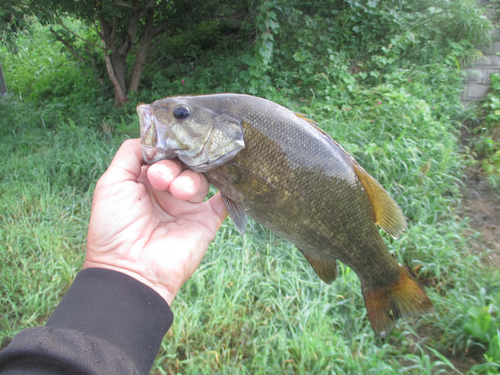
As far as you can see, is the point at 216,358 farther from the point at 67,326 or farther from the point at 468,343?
the point at 468,343

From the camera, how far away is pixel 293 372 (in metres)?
2.35

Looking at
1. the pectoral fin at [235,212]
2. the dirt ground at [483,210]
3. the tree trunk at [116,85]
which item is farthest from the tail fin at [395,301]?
the tree trunk at [116,85]

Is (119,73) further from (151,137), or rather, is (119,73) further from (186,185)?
(186,185)

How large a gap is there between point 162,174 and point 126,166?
0.34m

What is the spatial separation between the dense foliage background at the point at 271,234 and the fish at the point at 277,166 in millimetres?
1199

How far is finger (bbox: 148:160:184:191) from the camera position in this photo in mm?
1549

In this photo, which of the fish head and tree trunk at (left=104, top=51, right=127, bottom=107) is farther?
tree trunk at (left=104, top=51, right=127, bottom=107)

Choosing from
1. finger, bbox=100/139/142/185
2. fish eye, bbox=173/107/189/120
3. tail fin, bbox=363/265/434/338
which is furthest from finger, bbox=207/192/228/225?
tail fin, bbox=363/265/434/338

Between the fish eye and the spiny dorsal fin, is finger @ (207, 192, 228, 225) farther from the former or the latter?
the spiny dorsal fin

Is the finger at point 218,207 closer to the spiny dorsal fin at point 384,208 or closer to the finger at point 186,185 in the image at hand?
the finger at point 186,185

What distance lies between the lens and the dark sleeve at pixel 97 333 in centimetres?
109

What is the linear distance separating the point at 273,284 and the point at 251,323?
1.33ft

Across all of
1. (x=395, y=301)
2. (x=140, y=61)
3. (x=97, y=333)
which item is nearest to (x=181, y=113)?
(x=97, y=333)

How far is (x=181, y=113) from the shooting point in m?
1.60
